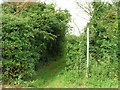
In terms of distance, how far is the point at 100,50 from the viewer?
152 inches

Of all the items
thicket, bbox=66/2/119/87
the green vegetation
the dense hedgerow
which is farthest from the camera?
the dense hedgerow

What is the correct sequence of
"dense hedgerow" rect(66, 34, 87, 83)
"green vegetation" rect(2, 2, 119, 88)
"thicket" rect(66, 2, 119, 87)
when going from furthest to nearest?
"dense hedgerow" rect(66, 34, 87, 83) < "thicket" rect(66, 2, 119, 87) < "green vegetation" rect(2, 2, 119, 88)

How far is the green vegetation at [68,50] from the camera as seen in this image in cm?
309

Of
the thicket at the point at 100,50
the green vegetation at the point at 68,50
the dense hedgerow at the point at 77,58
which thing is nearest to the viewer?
the green vegetation at the point at 68,50

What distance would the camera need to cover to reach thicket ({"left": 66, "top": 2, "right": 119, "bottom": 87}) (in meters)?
3.65

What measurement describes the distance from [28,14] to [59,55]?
330 cm

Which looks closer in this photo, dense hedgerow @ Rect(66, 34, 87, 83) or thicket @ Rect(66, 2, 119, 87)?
thicket @ Rect(66, 2, 119, 87)

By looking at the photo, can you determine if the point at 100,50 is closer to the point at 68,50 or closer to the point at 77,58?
the point at 77,58

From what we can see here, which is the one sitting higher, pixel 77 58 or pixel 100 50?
pixel 100 50

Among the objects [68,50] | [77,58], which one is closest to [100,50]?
[77,58]

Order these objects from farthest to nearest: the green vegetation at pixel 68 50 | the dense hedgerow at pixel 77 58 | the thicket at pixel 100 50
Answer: the dense hedgerow at pixel 77 58, the thicket at pixel 100 50, the green vegetation at pixel 68 50

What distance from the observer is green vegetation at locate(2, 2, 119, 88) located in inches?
122

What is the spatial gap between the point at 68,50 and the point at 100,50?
43.7 inches

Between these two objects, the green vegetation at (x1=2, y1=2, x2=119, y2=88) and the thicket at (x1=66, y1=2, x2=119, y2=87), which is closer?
the green vegetation at (x1=2, y1=2, x2=119, y2=88)
